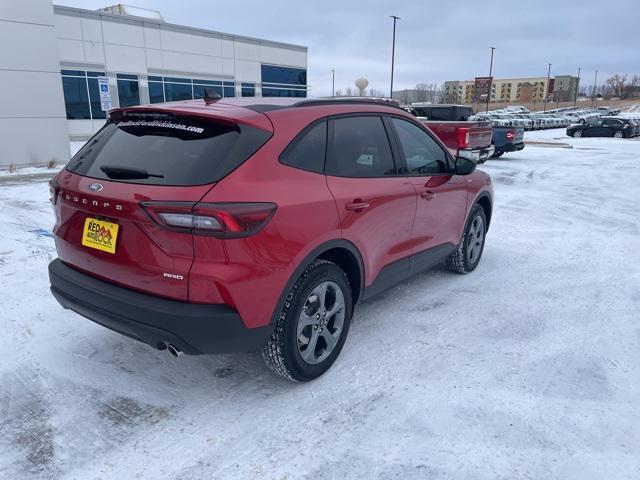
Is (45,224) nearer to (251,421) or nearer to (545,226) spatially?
(251,421)

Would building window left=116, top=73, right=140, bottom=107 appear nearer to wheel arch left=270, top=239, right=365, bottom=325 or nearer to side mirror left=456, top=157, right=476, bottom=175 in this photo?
side mirror left=456, top=157, right=476, bottom=175

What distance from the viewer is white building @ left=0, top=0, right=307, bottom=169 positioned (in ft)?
40.3

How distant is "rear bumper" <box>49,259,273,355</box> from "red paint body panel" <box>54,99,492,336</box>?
48mm

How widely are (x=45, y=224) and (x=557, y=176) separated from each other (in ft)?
39.5

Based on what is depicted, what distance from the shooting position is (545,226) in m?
7.46

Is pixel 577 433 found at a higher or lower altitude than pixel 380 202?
lower

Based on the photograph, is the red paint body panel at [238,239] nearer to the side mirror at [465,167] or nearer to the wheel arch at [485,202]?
the side mirror at [465,167]

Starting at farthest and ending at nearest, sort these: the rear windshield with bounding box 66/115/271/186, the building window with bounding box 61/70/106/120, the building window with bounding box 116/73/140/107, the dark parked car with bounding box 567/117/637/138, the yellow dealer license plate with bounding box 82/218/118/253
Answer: the dark parked car with bounding box 567/117/637/138 < the building window with bounding box 116/73/140/107 < the building window with bounding box 61/70/106/120 < the yellow dealer license plate with bounding box 82/218/118/253 < the rear windshield with bounding box 66/115/271/186

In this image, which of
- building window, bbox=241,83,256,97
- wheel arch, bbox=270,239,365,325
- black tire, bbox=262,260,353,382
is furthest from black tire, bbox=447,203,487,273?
building window, bbox=241,83,256,97

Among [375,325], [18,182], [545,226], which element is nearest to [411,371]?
[375,325]

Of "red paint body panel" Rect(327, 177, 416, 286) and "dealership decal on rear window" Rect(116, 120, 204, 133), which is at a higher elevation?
"dealership decal on rear window" Rect(116, 120, 204, 133)

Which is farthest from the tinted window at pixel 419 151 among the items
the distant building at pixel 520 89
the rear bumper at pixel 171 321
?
the distant building at pixel 520 89

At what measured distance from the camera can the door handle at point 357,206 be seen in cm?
318

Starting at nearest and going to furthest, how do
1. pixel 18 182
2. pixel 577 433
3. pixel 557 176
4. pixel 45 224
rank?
pixel 577 433
pixel 45 224
pixel 18 182
pixel 557 176
